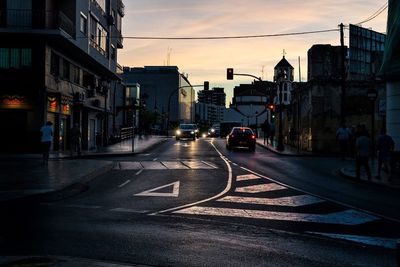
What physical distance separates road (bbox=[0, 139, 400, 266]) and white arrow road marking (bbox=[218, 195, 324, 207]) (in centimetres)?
2

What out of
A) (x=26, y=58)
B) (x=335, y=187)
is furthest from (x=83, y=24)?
(x=335, y=187)

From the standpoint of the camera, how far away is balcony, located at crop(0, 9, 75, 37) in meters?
29.7

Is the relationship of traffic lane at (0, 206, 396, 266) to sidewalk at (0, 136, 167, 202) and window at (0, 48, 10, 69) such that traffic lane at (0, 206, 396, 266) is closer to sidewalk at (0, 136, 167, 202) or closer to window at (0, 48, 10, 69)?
sidewalk at (0, 136, 167, 202)

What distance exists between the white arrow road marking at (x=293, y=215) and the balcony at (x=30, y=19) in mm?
21351

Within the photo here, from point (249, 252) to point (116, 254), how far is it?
177 cm

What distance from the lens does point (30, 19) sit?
30031mm

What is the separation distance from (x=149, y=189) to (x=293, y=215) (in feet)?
18.2

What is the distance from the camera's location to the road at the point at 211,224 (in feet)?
23.9

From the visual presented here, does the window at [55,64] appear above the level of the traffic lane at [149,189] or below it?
above

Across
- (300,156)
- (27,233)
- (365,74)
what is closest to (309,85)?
(300,156)

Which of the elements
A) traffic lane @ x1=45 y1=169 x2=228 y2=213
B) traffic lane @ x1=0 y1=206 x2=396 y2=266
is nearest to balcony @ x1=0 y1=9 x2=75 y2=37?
traffic lane @ x1=45 y1=169 x2=228 y2=213

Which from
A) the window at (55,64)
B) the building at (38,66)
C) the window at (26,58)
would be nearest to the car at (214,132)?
the building at (38,66)

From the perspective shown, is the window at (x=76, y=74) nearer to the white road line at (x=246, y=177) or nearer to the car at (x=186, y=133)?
the car at (x=186, y=133)

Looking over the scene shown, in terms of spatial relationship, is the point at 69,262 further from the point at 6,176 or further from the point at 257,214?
the point at 6,176
